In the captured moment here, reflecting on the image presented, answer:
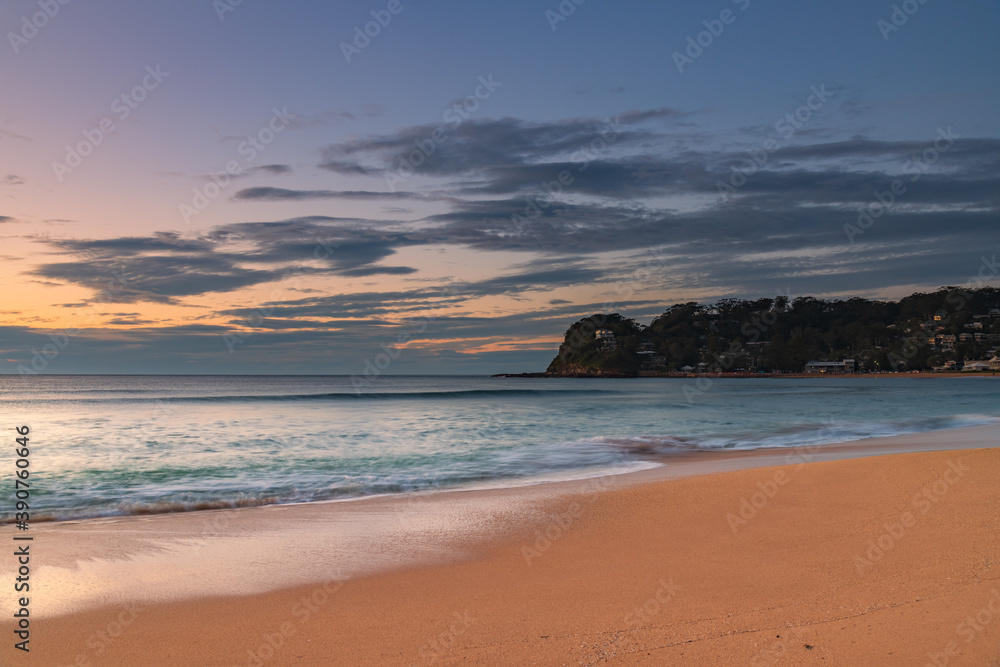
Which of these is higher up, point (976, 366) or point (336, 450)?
point (336, 450)

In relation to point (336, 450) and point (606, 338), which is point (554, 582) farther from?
point (606, 338)

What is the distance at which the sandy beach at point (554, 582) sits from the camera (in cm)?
319

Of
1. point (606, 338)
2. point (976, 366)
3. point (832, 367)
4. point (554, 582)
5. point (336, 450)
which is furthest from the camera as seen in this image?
point (606, 338)

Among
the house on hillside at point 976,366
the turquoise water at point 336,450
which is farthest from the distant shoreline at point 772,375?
the turquoise water at point 336,450

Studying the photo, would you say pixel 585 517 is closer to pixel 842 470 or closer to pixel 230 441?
pixel 842 470

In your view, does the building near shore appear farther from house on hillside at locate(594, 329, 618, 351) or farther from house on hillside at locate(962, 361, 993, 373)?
house on hillside at locate(594, 329, 618, 351)

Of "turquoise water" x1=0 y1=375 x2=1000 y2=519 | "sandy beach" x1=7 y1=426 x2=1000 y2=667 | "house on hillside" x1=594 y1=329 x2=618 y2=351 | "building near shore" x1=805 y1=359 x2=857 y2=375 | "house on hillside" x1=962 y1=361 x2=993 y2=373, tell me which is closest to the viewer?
"sandy beach" x1=7 y1=426 x2=1000 y2=667

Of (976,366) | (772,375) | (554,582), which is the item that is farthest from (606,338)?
(554,582)

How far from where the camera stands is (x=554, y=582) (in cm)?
427

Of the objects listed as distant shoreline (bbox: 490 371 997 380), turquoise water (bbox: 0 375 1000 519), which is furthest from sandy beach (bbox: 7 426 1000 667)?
distant shoreline (bbox: 490 371 997 380)

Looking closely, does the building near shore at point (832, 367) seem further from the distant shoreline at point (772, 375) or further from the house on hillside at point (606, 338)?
the house on hillside at point (606, 338)

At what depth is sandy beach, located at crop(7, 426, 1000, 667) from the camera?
319cm

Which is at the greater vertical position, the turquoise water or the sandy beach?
the sandy beach

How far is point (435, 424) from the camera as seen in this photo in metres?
22.8
